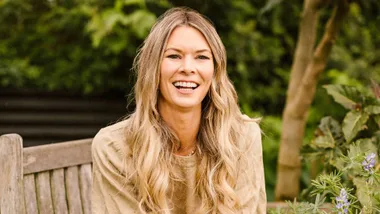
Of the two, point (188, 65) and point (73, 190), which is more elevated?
point (188, 65)

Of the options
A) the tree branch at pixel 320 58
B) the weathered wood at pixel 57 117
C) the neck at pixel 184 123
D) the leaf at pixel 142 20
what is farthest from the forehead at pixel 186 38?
the weathered wood at pixel 57 117

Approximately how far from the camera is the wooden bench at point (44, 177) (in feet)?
8.58

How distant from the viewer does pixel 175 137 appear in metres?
2.65

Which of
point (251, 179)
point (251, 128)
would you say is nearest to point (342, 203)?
point (251, 179)

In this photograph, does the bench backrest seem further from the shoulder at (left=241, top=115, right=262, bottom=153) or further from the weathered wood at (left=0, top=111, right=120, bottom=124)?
the weathered wood at (left=0, top=111, right=120, bottom=124)

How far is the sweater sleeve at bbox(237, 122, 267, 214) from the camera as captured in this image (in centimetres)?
260

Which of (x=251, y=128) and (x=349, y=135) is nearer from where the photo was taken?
(x=251, y=128)

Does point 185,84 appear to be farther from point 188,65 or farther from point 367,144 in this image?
point 367,144

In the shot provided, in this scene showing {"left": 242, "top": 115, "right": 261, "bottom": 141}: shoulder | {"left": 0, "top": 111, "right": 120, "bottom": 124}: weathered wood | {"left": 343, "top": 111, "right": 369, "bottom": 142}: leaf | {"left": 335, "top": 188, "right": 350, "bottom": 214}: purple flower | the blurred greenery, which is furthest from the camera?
{"left": 0, "top": 111, "right": 120, "bottom": 124}: weathered wood

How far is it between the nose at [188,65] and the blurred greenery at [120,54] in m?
2.88

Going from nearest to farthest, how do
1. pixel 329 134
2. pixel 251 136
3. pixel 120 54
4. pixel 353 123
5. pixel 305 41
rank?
pixel 251 136
pixel 353 123
pixel 329 134
pixel 305 41
pixel 120 54

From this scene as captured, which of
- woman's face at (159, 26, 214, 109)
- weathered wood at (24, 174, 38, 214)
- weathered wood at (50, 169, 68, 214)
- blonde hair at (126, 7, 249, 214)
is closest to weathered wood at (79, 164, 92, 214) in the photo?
weathered wood at (50, 169, 68, 214)

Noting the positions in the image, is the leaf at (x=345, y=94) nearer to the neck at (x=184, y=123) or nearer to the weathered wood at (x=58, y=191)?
the neck at (x=184, y=123)

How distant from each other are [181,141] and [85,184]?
0.70 metres
